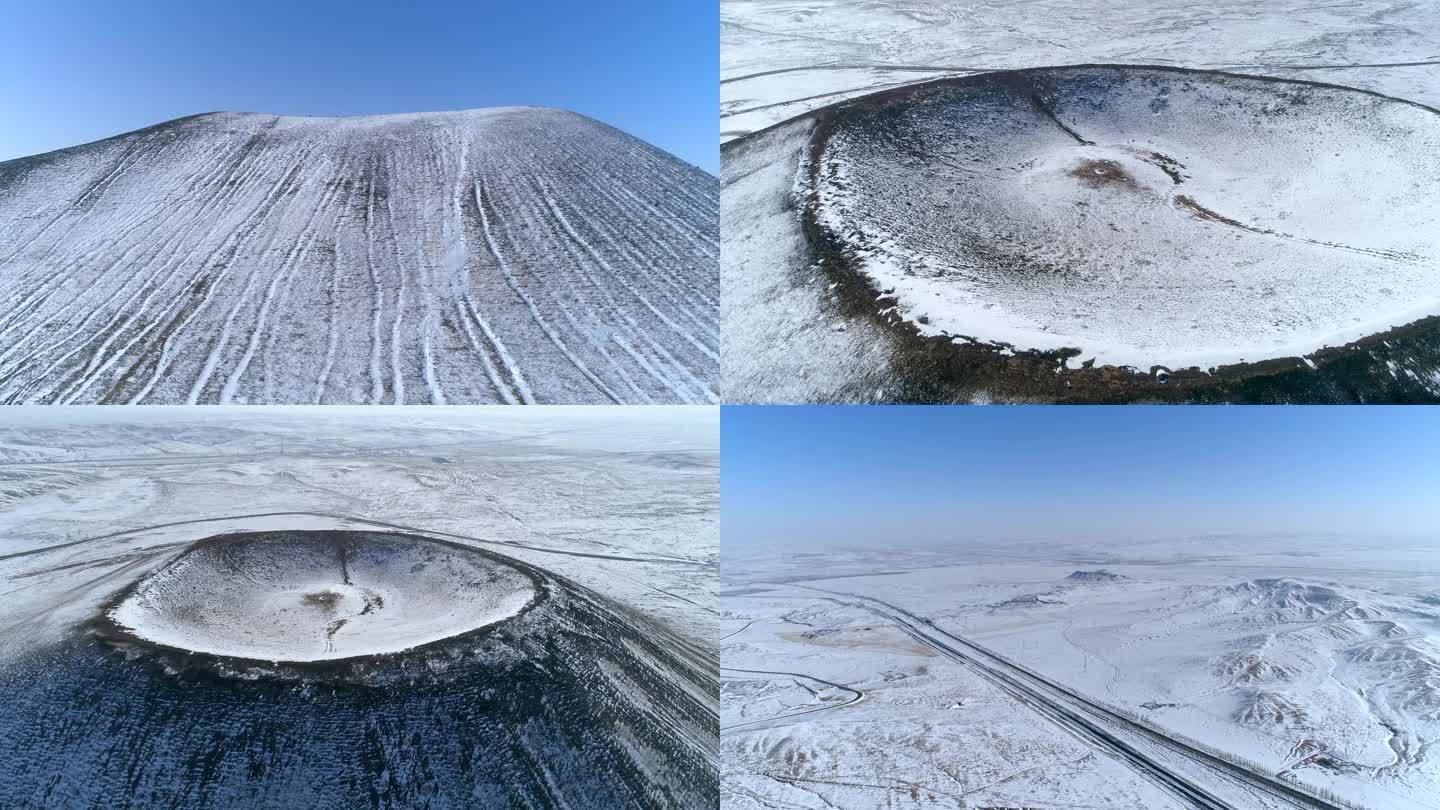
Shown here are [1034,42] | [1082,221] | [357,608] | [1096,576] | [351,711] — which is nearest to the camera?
[351,711]

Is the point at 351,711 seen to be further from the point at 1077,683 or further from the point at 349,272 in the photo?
the point at 1077,683

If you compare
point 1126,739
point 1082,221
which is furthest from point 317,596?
point 1126,739

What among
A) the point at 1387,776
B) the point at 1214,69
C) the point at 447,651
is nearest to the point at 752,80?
the point at 1214,69

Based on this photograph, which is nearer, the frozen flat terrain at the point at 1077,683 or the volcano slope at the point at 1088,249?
the volcano slope at the point at 1088,249

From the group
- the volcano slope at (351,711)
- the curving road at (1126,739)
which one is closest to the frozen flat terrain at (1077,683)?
the curving road at (1126,739)

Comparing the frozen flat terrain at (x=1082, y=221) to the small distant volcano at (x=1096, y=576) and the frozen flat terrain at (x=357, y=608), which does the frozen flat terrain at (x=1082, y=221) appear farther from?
the small distant volcano at (x=1096, y=576)

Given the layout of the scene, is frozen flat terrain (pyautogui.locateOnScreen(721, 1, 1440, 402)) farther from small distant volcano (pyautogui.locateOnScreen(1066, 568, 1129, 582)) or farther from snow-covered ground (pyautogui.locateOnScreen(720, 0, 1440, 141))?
small distant volcano (pyautogui.locateOnScreen(1066, 568, 1129, 582))

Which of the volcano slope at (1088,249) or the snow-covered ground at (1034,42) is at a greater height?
the snow-covered ground at (1034,42)
